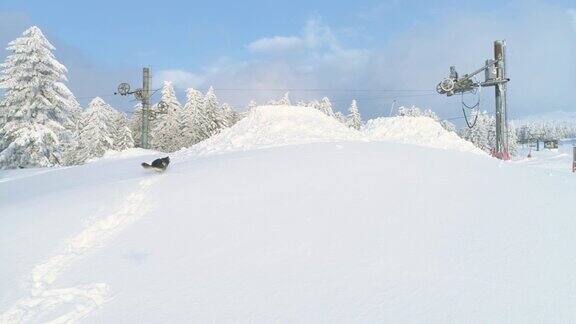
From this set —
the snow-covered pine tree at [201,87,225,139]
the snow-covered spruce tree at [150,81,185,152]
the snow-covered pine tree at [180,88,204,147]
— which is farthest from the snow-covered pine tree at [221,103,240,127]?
the snow-covered pine tree at [180,88,204,147]

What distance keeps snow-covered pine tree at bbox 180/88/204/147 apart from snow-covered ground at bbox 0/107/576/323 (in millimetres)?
40986

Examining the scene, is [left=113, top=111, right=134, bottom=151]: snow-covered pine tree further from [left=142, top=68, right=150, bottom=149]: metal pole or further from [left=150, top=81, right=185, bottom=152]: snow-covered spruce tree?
[left=142, top=68, right=150, bottom=149]: metal pole

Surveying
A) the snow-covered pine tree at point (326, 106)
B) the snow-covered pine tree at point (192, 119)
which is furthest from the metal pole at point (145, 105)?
the snow-covered pine tree at point (326, 106)

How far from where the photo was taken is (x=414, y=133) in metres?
25.2

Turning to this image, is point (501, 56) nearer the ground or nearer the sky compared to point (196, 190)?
nearer the sky

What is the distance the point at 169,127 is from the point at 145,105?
28.4 metres

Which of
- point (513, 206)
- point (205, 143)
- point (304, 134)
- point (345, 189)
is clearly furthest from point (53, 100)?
point (513, 206)

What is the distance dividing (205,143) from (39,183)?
18.7ft

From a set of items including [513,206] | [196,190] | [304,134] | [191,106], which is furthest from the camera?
[191,106]

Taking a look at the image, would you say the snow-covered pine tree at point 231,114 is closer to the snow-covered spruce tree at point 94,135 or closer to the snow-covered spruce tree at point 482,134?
the snow-covered spruce tree at point 94,135

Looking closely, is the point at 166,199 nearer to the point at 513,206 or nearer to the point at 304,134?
the point at 513,206

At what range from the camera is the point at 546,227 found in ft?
23.7

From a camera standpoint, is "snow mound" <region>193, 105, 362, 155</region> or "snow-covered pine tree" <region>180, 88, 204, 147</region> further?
"snow-covered pine tree" <region>180, 88, 204, 147</region>

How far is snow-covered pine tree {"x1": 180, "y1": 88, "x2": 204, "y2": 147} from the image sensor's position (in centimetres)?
5306
